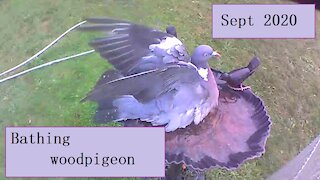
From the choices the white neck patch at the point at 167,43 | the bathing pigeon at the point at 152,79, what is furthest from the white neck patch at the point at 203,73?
the white neck patch at the point at 167,43

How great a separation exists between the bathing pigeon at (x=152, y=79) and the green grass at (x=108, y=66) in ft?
0.17

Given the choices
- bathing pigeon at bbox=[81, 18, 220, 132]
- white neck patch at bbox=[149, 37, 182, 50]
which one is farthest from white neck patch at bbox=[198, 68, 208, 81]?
white neck patch at bbox=[149, 37, 182, 50]

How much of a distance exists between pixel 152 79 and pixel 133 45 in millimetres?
118

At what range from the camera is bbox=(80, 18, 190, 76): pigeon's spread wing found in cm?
165

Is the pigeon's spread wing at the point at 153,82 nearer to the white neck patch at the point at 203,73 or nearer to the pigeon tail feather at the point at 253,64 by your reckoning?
the white neck patch at the point at 203,73

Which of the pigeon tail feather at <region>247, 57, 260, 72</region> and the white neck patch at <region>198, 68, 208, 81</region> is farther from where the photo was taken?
the pigeon tail feather at <region>247, 57, 260, 72</region>

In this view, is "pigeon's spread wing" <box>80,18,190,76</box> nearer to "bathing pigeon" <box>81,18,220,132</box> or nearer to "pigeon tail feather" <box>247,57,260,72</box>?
"bathing pigeon" <box>81,18,220,132</box>

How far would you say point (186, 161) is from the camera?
1671 millimetres

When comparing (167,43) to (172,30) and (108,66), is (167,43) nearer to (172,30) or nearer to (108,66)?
(172,30)

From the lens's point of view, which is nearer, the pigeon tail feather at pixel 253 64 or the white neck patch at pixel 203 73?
the white neck patch at pixel 203 73

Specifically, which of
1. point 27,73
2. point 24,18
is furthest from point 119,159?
point 24,18

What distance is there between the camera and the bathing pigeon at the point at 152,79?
164 centimetres

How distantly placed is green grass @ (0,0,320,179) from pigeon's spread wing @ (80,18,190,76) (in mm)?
44

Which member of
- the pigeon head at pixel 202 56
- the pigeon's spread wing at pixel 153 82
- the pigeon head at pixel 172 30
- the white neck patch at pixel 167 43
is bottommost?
the pigeon's spread wing at pixel 153 82
